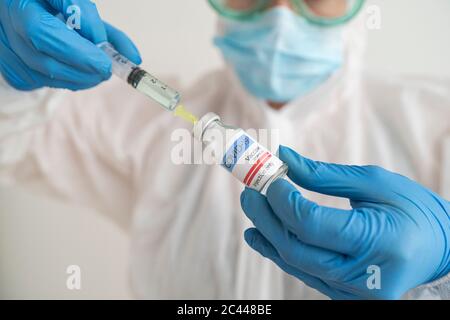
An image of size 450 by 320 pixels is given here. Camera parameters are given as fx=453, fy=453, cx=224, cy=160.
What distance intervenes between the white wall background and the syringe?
55cm

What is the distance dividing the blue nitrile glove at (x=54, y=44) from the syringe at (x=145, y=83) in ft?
0.10

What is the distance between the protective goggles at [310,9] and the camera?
1.02 meters

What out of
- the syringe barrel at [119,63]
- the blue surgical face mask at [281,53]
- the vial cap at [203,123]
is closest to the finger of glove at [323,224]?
the vial cap at [203,123]

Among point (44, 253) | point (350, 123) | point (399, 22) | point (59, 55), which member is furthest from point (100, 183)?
point (399, 22)

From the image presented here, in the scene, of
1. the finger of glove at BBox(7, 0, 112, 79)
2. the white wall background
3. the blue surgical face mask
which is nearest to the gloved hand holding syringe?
the finger of glove at BBox(7, 0, 112, 79)

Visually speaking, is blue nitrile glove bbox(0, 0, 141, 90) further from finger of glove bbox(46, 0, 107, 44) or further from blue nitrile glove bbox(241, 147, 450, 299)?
blue nitrile glove bbox(241, 147, 450, 299)

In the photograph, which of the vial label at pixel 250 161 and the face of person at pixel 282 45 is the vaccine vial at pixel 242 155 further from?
the face of person at pixel 282 45

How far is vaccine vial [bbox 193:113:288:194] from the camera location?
61 cm

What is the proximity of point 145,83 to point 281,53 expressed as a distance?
0.41 m

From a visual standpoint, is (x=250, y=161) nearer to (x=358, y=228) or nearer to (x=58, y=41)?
(x=358, y=228)

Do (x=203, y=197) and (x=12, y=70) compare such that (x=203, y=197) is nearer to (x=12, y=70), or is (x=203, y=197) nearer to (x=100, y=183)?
(x=100, y=183)

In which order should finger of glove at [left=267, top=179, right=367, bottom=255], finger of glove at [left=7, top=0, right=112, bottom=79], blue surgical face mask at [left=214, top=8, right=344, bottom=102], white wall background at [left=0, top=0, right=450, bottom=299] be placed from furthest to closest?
white wall background at [left=0, top=0, right=450, bottom=299] < blue surgical face mask at [left=214, top=8, right=344, bottom=102] < finger of glove at [left=7, top=0, right=112, bottom=79] < finger of glove at [left=267, top=179, right=367, bottom=255]

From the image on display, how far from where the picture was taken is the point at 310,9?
1038 millimetres

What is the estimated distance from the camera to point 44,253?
53.6 inches
